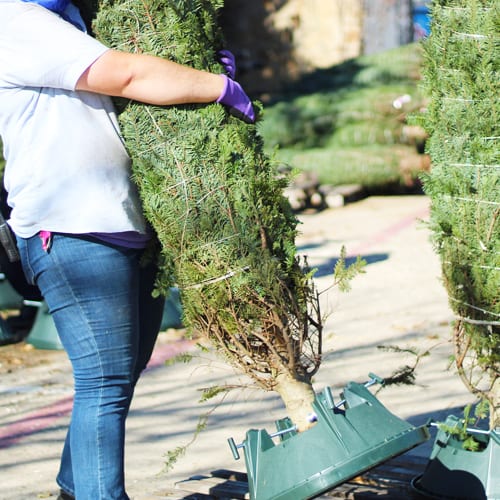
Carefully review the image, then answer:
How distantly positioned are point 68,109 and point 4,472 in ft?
6.31

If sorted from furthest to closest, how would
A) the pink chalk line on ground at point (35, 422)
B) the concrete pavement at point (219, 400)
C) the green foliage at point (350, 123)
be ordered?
1. the green foliage at point (350, 123)
2. the pink chalk line on ground at point (35, 422)
3. the concrete pavement at point (219, 400)

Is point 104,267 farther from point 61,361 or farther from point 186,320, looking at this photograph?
point 61,361

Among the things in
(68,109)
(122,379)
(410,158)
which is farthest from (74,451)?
(410,158)

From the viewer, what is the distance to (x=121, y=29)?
2.82 metres

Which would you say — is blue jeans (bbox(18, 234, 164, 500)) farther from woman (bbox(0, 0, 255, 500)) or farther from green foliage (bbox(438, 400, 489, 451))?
green foliage (bbox(438, 400, 489, 451))

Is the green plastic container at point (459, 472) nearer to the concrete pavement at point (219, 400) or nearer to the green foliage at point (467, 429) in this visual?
the green foliage at point (467, 429)

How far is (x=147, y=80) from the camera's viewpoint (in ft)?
8.94

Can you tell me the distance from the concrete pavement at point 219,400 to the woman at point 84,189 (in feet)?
1.30

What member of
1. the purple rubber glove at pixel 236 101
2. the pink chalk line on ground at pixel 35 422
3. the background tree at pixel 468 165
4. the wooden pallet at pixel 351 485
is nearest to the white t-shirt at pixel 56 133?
the purple rubber glove at pixel 236 101

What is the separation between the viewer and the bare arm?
105 inches

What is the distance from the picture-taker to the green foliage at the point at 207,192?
2797 mm

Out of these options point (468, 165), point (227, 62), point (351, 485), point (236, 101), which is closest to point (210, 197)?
point (236, 101)

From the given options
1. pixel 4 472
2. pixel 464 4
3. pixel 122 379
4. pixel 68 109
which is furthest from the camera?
pixel 4 472

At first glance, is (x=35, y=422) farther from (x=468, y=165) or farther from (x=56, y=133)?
(x=468, y=165)
